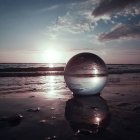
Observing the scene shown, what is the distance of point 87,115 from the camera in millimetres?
5406

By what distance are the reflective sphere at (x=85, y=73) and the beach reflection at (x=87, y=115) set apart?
345mm

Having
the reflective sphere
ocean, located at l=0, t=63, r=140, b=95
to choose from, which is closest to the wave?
ocean, located at l=0, t=63, r=140, b=95

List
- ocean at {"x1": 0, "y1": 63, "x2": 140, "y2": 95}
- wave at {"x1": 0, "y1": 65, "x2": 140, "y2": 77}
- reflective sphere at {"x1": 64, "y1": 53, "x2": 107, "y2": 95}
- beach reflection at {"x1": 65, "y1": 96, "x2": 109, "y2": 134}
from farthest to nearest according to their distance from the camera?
wave at {"x1": 0, "y1": 65, "x2": 140, "y2": 77}
ocean at {"x1": 0, "y1": 63, "x2": 140, "y2": 95}
reflective sphere at {"x1": 64, "y1": 53, "x2": 107, "y2": 95}
beach reflection at {"x1": 65, "y1": 96, "x2": 109, "y2": 134}

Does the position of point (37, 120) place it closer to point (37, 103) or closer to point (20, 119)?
point (20, 119)

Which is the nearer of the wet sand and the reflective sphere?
the wet sand

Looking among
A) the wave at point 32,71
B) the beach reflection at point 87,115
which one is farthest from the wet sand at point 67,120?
the wave at point 32,71

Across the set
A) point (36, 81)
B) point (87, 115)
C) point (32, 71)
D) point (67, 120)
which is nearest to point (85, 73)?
point (87, 115)

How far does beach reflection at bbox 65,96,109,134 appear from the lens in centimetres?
446

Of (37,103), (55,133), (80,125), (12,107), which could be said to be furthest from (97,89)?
(55,133)

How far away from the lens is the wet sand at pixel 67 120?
406cm

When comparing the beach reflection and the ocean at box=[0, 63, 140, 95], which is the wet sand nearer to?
the beach reflection

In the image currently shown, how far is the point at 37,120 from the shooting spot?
503cm

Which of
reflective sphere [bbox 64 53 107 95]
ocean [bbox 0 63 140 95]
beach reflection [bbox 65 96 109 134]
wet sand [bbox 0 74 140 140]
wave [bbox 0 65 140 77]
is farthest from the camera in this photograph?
wave [bbox 0 65 140 77]

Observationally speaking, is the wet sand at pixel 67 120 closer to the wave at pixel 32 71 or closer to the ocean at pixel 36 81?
the ocean at pixel 36 81
